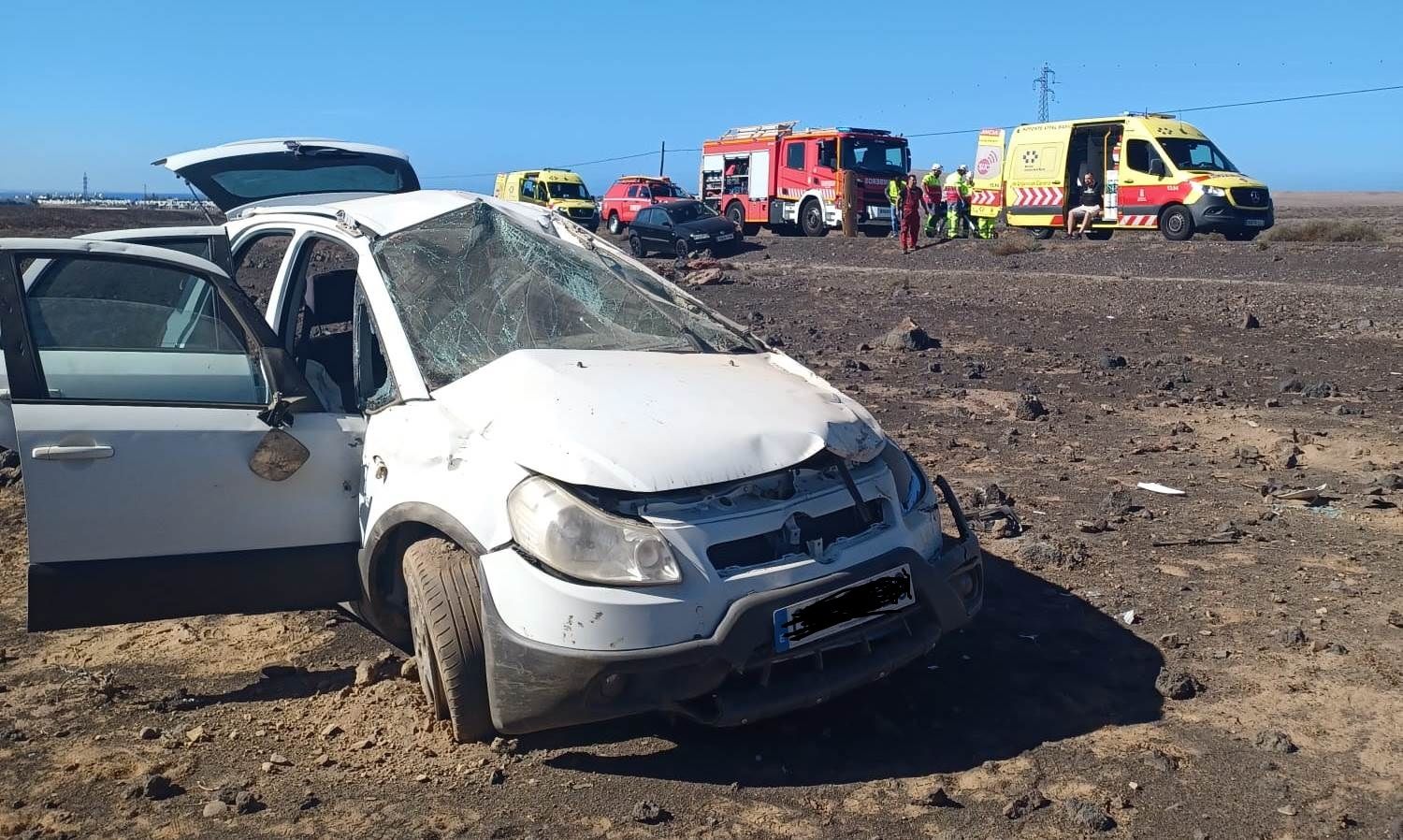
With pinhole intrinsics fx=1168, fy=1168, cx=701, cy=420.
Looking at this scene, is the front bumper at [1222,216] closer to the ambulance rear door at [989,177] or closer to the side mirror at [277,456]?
the ambulance rear door at [989,177]

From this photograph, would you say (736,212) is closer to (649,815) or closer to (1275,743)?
(1275,743)

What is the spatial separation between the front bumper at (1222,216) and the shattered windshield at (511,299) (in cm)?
1961

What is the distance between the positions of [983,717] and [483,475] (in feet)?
5.82

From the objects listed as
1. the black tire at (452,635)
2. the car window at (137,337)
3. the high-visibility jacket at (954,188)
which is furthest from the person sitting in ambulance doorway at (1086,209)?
the black tire at (452,635)

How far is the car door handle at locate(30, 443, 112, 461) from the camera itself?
3.67 metres

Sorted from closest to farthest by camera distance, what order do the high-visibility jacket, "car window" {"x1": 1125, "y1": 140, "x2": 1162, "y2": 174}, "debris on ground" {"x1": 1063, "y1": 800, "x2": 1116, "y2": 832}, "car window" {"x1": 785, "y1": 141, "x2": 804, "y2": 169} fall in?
"debris on ground" {"x1": 1063, "y1": 800, "x2": 1116, "y2": 832} → "car window" {"x1": 1125, "y1": 140, "x2": 1162, "y2": 174} → the high-visibility jacket → "car window" {"x1": 785, "y1": 141, "x2": 804, "y2": 169}

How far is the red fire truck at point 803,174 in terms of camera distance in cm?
2905

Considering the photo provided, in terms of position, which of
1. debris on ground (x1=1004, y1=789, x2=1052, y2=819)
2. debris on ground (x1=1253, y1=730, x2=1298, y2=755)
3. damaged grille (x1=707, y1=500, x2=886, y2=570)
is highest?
damaged grille (x1=707, y1=500, x2=886, y2=570)

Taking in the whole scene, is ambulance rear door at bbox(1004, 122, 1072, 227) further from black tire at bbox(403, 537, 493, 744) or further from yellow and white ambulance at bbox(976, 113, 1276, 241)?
black tire at bbox(403, 537, 493, 744)

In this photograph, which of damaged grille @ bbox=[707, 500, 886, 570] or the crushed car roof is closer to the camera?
damaged grille @ bbox=[707, 500, 886, 570]

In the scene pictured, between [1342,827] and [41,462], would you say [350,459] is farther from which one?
[1342,827]

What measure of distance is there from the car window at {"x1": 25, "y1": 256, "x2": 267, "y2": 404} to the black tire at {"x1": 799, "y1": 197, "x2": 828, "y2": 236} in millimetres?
26239

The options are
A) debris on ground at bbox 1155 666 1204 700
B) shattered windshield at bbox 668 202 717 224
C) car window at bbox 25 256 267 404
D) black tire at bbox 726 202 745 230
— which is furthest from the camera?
black tire at bbox 726 202 745 230

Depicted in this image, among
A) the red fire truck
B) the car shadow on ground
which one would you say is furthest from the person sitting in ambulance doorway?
the car shadow on ground
